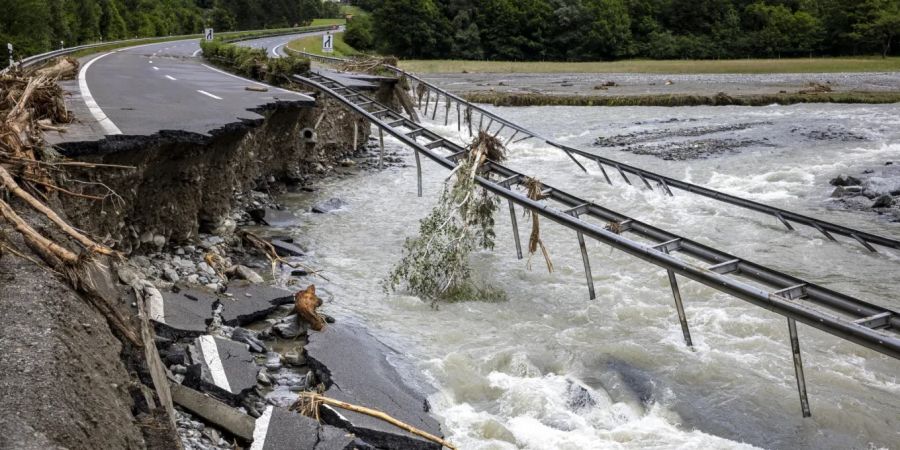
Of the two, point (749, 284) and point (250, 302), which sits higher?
point (749, 284)

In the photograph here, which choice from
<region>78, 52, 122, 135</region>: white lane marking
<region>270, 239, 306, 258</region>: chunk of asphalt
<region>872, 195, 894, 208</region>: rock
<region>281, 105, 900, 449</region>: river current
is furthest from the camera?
<region>872, 195, 894, 208</region>: rock

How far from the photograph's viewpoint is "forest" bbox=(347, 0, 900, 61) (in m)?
80.1

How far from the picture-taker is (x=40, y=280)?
5.86 meters

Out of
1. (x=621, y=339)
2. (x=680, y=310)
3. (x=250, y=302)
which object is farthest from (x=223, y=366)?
(x=680, y=310)

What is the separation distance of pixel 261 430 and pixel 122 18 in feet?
211

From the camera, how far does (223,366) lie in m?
7.81

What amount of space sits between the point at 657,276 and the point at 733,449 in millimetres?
5514

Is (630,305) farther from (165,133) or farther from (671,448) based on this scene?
(165,133)

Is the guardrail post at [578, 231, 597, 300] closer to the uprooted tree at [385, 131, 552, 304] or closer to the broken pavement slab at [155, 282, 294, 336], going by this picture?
the uprooted tree at [385, 131, 552, 304]

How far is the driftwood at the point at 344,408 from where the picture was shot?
727cm


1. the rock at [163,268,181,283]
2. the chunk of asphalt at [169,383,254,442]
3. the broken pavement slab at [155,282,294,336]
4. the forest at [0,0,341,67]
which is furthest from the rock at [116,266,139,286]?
the forest at [0,0,341,67]

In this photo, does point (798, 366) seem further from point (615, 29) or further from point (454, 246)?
point (615, 29)

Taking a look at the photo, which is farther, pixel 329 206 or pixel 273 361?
pixel 329 206

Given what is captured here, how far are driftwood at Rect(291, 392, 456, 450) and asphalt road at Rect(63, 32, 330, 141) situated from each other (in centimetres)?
501
